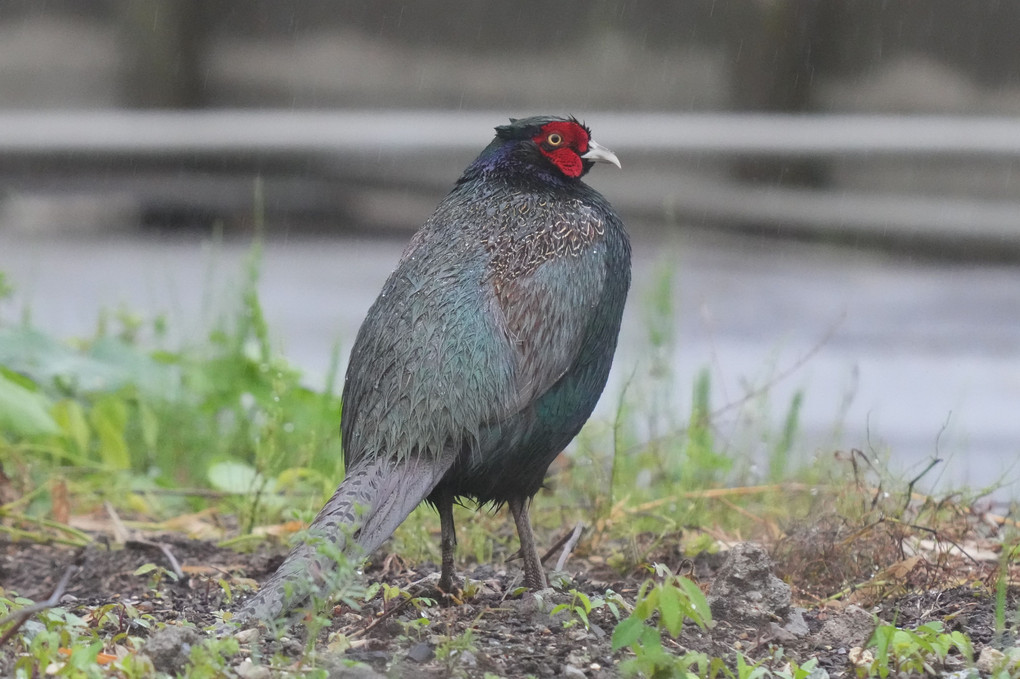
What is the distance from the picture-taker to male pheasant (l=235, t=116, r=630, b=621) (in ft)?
10.3

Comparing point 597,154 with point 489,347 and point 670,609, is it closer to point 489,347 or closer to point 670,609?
point 489,347

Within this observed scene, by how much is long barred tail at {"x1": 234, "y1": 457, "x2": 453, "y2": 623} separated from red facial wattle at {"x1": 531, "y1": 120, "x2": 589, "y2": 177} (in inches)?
36.4

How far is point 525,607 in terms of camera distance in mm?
3104

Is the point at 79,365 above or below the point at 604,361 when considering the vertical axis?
below

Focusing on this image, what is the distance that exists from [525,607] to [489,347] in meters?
0.61

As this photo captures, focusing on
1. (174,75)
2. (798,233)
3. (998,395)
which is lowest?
(998,395)

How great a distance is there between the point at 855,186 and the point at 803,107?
0.59 m

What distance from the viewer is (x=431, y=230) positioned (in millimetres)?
3518

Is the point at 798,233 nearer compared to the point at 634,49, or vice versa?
the point at 634,49

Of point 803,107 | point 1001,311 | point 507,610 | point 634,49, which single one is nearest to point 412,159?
point 634,49

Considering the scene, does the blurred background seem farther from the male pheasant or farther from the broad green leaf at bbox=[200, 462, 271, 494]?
the male pheasant

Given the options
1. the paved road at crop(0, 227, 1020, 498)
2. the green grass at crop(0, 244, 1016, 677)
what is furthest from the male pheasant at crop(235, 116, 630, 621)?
the paved road at crop(0, 227, 1020, 498)

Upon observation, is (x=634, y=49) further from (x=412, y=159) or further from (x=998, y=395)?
(x=998, y=395)

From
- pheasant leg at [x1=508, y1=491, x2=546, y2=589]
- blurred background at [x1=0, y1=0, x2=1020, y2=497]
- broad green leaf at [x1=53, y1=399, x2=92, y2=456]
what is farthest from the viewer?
blurred background at [x1=0, y1=0, x2=1020, y2=497]
